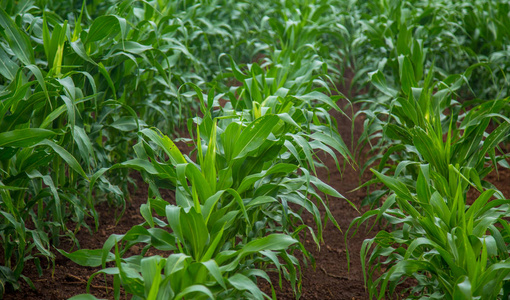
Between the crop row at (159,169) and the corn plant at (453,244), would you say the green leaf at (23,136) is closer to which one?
the crop row at (159,169)

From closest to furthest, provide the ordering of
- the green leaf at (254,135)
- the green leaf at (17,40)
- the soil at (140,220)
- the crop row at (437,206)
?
1. the crop row at (437,206)
2. the green leaf at (254,135)
3. the green leaf at (17,40)
4. the soil at (140,220)

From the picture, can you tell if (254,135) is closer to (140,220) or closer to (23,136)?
(23,136)

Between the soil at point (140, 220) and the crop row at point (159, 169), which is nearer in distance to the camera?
the crop row at point (159, 169)

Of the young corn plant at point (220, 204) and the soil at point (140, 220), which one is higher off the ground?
the young corn plant at point (220, 204)

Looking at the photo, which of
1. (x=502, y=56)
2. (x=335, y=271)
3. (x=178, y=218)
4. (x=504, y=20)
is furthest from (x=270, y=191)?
(x=504, y=20)

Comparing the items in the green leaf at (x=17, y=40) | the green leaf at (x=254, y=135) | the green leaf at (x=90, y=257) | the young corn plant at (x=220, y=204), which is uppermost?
the green leaf at (x=17, y=40)

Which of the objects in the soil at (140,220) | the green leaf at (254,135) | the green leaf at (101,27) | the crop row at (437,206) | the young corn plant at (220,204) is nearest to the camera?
the young corn plant at (220,204)

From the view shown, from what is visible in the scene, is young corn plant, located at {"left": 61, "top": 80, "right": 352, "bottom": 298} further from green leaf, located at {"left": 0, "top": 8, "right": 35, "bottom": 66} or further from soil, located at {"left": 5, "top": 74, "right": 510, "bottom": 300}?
green leaf, located at {"left": 0, "top": 8, "right": 35, "bottom": 66}

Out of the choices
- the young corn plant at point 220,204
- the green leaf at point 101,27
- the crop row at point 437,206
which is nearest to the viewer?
the young corn plant at point 220,204

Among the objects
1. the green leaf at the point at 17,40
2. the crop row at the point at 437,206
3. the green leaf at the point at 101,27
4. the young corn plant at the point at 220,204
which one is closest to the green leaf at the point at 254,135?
the young corn plant at the point at 220,204

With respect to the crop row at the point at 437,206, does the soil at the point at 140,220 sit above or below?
below

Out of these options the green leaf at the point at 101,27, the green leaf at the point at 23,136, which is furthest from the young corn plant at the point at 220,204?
the green leaf at the point at 101,27

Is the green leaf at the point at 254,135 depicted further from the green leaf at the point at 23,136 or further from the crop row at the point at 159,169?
the green leaf at the point at 23,136

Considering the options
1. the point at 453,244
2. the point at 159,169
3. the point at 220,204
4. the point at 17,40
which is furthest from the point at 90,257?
the point at 453,244
